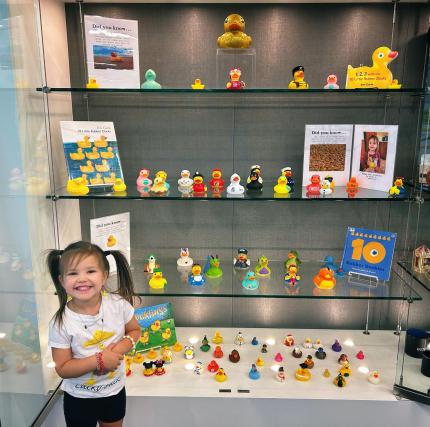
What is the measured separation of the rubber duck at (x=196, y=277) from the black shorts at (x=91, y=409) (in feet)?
2.43

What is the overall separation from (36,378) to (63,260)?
712 mm

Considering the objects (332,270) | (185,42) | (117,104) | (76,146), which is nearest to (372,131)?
(332,270)

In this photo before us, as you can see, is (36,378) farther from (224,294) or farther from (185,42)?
(185,42)

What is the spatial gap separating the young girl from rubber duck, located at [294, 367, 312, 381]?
0.94 metres

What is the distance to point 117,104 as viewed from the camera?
2.42m

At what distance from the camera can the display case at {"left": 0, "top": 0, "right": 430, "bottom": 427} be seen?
2174 millimetres

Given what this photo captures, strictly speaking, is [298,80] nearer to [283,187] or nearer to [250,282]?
[283,187]

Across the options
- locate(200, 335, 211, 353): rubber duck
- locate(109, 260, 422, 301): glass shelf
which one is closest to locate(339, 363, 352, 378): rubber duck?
locate(109, 260, 422, 301): glass shelf

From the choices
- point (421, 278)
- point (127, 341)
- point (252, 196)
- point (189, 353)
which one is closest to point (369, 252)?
point (421, 278)

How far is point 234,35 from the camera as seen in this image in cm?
210

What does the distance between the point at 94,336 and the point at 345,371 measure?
4.56 feet

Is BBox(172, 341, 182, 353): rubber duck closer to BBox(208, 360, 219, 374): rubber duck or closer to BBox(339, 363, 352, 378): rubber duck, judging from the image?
BBox(208, 360, 219, 374): rubber duck

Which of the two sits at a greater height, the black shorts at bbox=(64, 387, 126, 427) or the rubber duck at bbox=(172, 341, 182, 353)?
the black shorts at bbox=(64, 387, 126, 427)

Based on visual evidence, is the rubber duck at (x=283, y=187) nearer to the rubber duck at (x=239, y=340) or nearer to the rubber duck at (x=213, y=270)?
the rubber duck at (x=213, y=270)
